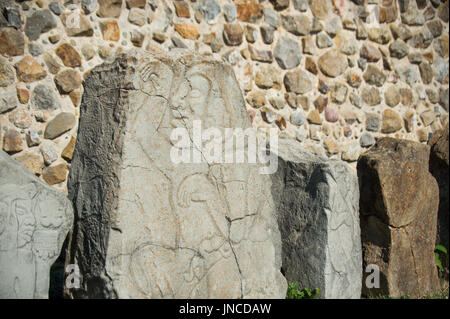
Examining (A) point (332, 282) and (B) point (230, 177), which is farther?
(A) point (332, 282)

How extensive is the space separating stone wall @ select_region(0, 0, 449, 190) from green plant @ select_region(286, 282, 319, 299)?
4.69 feet

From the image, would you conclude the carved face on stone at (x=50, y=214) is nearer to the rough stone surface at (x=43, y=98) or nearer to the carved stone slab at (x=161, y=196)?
the carved stone slab at (x=161, y=196)

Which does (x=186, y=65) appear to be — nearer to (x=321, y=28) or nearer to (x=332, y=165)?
(x=332, y=165)

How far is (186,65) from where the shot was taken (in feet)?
8.36

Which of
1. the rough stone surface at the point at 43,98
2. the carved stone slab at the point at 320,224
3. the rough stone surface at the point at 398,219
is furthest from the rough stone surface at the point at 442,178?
the rough stone surface at the point at 43,98

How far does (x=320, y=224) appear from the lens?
2.90 metres

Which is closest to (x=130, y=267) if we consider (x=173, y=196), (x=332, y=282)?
(x=173, y=196)

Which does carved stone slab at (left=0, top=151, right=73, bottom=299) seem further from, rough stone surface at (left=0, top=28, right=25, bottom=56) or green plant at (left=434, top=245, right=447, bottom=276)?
green plant at (left=434, top=245, right=447, bottom=276)

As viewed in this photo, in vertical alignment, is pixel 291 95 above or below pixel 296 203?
above

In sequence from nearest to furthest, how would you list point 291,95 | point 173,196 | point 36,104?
point 173,196 → point 36,104 → point 291,95

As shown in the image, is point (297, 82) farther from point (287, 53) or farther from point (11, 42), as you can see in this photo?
point (11, 42)

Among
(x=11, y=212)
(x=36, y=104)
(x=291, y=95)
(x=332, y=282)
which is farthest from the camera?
(x=291, y=95)

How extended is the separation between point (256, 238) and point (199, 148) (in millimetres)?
522
